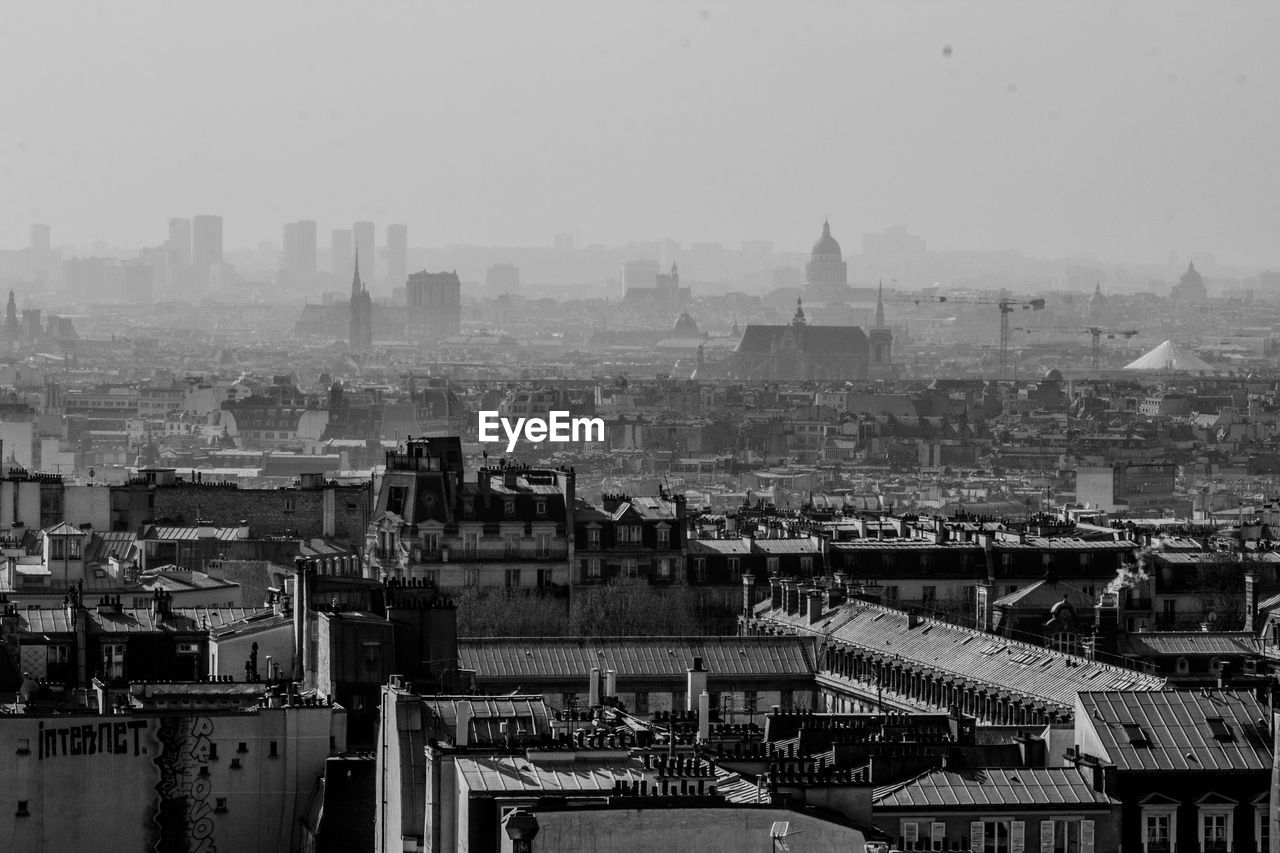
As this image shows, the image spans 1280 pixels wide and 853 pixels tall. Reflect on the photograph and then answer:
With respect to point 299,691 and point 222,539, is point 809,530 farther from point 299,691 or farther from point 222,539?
point 299,691

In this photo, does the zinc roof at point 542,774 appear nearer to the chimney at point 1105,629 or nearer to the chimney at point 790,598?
the chimney at point 1105,629

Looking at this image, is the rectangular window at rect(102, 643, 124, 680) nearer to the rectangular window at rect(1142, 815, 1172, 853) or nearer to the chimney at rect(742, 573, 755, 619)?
the rectangular window at rect(1142, 815, 1172, 853)

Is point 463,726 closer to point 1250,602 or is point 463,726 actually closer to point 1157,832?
point 1157,832

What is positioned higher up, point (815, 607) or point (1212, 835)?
point (1212, 835)

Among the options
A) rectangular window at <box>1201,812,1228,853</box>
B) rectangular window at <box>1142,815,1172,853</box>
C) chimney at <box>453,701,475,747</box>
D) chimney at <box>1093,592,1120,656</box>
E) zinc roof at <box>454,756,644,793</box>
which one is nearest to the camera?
zinc roof at <box>454,756,644,793</box>

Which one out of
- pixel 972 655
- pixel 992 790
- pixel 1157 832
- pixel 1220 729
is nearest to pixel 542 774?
pixel 992 790

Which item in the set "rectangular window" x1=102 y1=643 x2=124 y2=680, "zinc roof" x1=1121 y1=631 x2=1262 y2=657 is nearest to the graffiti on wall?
"rectangular window" x1=102 y1=643 x2=124 y2=680
